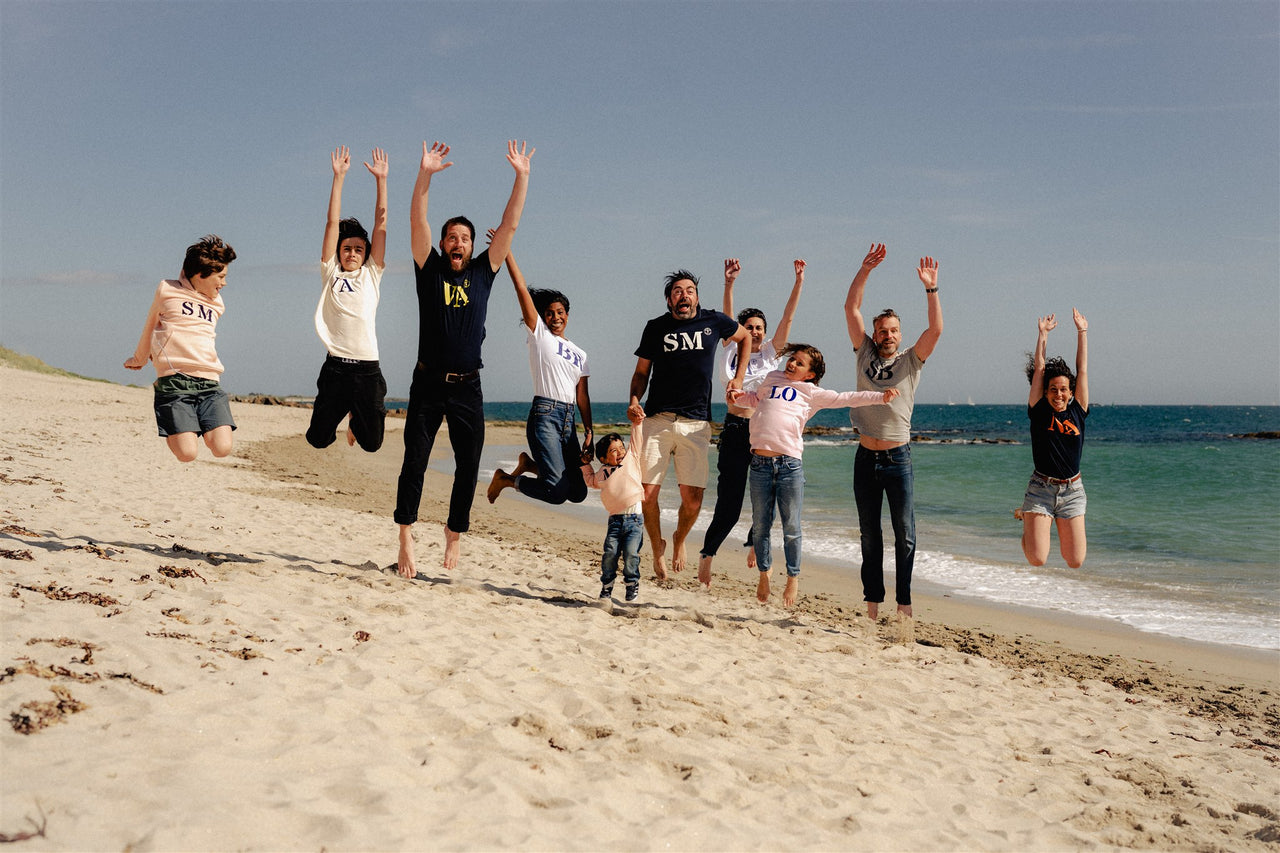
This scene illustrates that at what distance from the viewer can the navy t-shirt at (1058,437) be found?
5859mm

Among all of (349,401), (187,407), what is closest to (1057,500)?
(349,401)

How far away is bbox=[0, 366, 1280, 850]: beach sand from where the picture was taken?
3117mm

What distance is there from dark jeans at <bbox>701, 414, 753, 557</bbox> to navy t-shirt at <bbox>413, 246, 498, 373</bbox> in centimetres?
227

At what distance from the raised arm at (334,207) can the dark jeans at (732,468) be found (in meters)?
3.34

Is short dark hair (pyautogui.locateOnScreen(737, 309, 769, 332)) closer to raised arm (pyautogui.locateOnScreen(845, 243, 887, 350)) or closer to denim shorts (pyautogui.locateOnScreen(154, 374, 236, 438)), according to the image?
raised arm (pyautogui.locateOnScreen(845, 243, 887, 350))

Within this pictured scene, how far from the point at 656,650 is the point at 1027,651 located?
3676mm

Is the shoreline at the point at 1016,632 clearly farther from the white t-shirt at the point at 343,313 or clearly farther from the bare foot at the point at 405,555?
the white t-shirt at the point at 343,313

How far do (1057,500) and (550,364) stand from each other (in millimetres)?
3811

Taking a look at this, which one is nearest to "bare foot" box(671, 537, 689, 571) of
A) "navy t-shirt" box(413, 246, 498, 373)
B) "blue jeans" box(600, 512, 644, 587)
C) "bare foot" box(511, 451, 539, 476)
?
"blue jeans" box(600, 512, 644, 587)

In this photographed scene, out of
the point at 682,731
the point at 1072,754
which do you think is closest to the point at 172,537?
the point at 682,731

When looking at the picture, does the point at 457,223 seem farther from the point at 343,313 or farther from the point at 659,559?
the point at 659,559

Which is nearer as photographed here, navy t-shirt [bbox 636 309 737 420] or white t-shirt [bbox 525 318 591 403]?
white t-shirt [bbox 525 318 591 403]

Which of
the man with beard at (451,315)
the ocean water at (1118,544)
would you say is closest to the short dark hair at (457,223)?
the man with beard at (451,315)

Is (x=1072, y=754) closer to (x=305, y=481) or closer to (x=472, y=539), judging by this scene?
(x=472, y=539)
